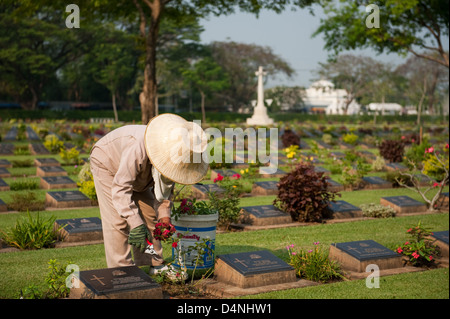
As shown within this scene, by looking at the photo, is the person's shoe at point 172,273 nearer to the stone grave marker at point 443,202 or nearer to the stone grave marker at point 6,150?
the stone grave marker at point 443,202

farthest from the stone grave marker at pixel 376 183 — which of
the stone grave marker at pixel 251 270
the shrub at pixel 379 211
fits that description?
the stone grave marker at pixel 251 270

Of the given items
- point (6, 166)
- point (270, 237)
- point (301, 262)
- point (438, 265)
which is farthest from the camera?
point (6, 166)

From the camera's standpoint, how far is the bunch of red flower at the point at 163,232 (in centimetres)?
470

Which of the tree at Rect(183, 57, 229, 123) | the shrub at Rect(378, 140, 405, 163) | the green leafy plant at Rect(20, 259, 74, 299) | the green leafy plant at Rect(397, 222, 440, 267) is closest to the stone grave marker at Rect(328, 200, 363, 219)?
the green leafy plant at Rect(397, 222, 440, 267)

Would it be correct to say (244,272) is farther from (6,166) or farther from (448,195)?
(6,166)

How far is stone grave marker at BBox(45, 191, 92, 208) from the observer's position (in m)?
9.22

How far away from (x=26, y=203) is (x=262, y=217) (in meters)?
4.09

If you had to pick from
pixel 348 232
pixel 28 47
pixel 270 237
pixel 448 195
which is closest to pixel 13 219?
pixel 270 237

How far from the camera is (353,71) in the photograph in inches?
2399

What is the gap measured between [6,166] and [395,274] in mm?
11419

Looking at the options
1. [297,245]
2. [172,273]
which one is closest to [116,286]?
[172,273]

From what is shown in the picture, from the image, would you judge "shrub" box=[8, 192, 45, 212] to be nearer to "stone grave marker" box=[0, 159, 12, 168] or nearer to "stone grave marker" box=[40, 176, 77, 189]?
"stone grave marker" box=[40, 176, 77, 189]

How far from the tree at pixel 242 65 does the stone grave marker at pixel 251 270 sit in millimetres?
52263
